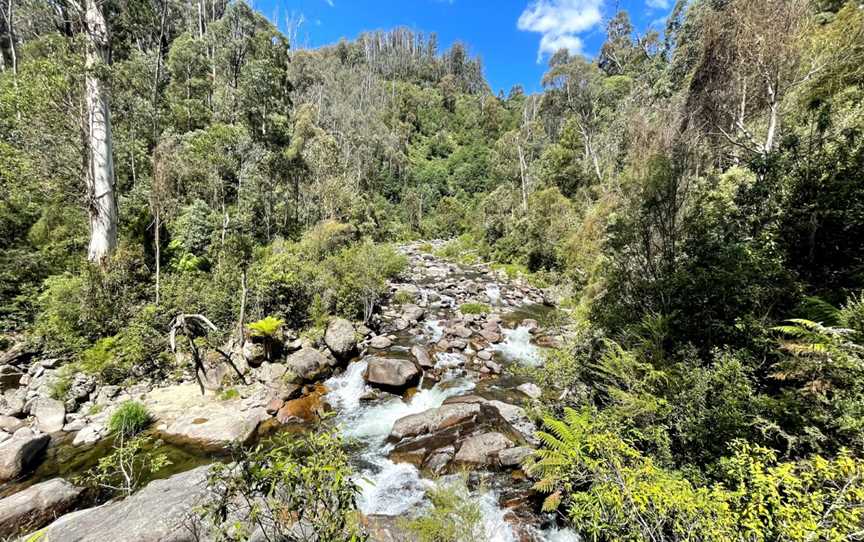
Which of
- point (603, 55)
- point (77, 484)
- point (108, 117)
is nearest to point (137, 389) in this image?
point (77, 484)

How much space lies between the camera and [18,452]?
→ 557cm

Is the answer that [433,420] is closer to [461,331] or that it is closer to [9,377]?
[461,331]

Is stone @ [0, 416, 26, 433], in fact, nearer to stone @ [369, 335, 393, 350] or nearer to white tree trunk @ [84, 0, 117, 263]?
white tree trunk @ [84, 0, 117, 263]

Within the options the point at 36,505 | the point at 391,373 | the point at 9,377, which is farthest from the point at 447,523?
the point at 9,377

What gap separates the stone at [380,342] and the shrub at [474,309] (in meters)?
4.45

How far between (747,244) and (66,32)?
19.4 meters

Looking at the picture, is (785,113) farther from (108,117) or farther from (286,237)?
(286,237)

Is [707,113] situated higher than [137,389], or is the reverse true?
[707,113]

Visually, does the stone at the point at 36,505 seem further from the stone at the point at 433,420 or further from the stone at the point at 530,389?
the stone at the point at 530,389

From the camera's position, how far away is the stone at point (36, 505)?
13.8 feet

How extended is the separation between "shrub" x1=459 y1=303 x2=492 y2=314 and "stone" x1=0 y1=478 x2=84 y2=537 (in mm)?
12155

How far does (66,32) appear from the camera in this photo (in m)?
10.6

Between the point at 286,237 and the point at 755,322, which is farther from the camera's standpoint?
the point at 286,237

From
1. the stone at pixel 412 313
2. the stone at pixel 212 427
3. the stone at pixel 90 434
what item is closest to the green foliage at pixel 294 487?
the stone at pixel 212 427
